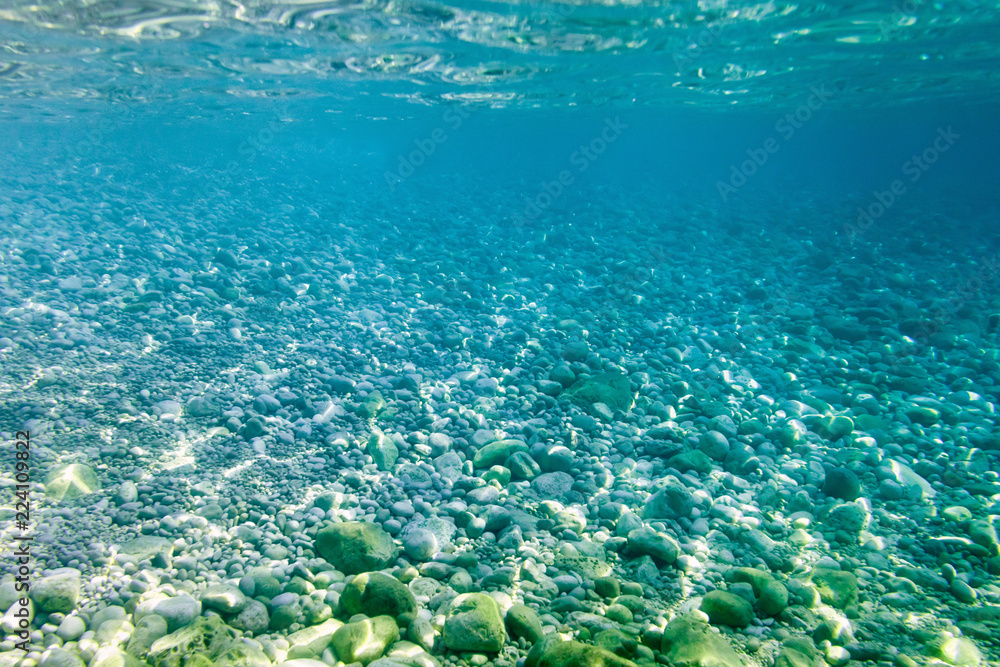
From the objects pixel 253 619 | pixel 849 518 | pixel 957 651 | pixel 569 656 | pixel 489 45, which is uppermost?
pixel 489 45

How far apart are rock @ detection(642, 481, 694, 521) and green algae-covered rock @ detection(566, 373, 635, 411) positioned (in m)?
1.52

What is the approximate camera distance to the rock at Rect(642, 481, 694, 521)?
4039 millimetres

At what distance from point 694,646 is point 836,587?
133cm

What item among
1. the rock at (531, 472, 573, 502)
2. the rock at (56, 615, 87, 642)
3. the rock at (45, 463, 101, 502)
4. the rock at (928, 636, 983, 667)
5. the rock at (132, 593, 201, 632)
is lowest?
the rock at (531, 472, 573, 502)

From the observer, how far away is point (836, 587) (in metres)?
3.27

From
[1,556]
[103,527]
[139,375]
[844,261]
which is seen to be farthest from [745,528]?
[844,261]

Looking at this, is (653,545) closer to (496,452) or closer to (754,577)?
(754,577)

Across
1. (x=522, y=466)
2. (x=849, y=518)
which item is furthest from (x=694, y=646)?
(x=849, y=518)

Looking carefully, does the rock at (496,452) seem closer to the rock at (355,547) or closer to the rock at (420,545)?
the rock at (420,545)

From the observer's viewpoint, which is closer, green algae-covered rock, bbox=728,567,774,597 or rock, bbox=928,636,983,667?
rock, bbox=928,636,983,667

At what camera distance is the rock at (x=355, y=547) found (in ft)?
11.1

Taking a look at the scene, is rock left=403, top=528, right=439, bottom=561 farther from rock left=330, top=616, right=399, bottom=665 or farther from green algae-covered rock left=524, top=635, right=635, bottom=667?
green algae-covered rock left=524, top=635, right=635, bottom=667

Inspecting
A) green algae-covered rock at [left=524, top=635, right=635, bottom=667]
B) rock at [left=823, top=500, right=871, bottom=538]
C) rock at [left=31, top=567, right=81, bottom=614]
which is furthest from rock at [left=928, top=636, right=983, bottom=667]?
rock at [left=31, top=567, right=81, bottom=614]

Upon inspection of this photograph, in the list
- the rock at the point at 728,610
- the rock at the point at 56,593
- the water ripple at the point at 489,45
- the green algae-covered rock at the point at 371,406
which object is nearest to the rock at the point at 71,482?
the rock at the point at 56,593
